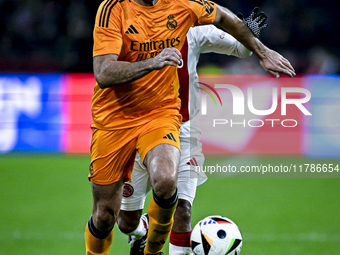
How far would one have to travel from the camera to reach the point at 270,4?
36.4 ft

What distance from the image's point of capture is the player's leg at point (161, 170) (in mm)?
3031

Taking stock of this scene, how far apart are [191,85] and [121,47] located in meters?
1.17

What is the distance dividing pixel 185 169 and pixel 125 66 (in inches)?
52.5

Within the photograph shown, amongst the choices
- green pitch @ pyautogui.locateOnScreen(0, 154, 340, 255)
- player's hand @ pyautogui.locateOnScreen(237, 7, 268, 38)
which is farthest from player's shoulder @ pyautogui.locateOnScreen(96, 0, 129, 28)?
green pitch @ pyautogui.locateOnScreen(0, 154, 340, 255)

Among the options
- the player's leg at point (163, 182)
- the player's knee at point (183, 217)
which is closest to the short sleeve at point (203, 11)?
the player's leg at point (163, 182)

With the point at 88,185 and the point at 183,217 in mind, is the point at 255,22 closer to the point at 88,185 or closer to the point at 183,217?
the point at 183,217

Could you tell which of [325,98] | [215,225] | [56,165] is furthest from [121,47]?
[325,98]

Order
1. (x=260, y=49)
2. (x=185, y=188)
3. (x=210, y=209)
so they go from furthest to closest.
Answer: (x=210, y=209) < (x=185, y=188) < (x=260, y=49)

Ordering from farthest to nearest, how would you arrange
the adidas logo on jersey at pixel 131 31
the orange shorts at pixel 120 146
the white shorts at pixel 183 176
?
the white shorts at pixel 183 176
the orange shorts at pixel 120 146
the adidas logo on jersey at pixel 131 31

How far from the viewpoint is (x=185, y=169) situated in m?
3.99

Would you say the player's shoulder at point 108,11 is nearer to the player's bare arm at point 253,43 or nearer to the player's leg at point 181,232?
the player's bare arm at point 253,43

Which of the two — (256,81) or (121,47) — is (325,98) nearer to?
(256,81)

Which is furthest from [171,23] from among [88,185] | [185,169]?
[88,185]

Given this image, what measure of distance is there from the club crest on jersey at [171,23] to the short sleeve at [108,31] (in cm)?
37
